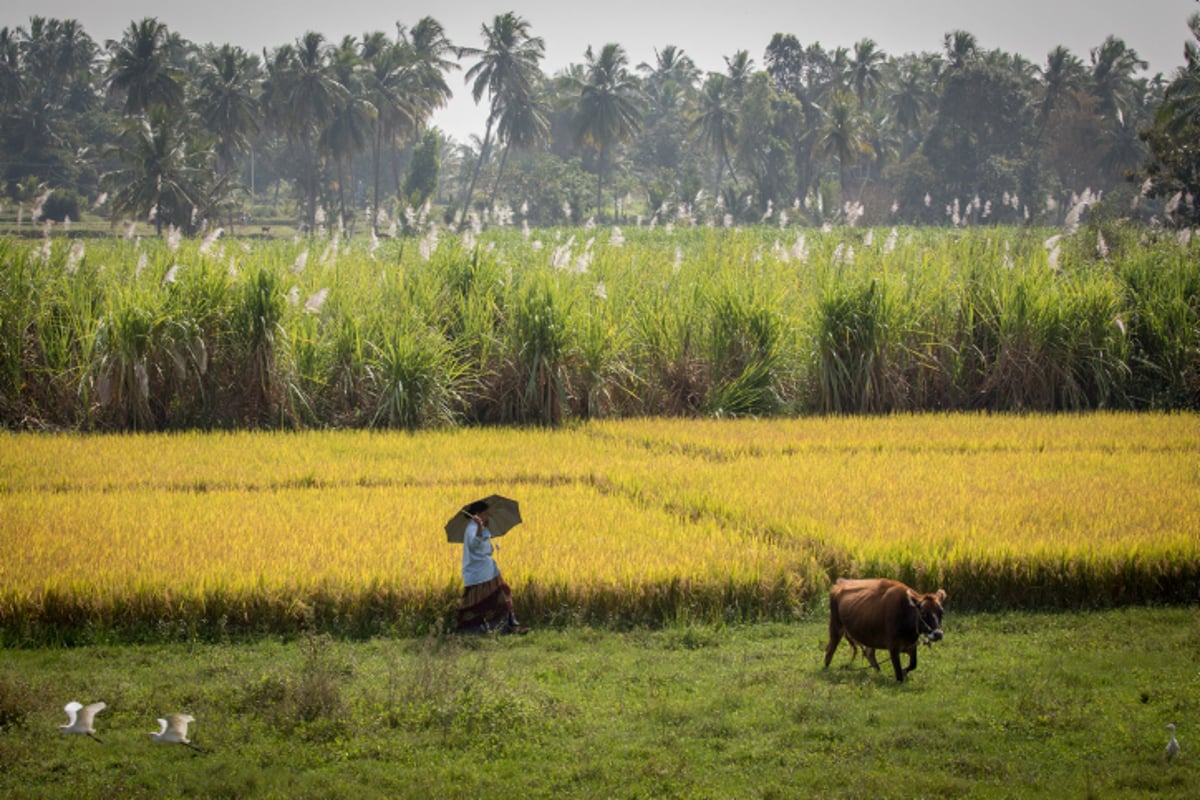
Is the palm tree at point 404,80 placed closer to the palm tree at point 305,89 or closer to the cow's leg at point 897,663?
the palm tree at point 305,89

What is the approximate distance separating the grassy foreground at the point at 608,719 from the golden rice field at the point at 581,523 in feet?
1.44

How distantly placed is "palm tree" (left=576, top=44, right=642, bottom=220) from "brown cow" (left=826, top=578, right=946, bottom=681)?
188 ft

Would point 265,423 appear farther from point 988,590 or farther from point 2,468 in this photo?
point 988,590

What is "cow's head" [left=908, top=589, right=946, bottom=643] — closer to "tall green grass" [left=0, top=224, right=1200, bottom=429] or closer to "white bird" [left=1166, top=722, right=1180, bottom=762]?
"white bird" [left=1166, top=722, right=1180, bottom=762]

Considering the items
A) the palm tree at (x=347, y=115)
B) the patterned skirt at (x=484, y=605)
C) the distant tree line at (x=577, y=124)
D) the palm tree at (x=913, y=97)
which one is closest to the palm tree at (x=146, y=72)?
the distant tree line at (x=577, y=124)

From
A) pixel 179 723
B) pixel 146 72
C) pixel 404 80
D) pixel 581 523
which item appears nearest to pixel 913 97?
pixel 404 80

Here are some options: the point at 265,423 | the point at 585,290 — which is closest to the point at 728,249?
the point at 585,290

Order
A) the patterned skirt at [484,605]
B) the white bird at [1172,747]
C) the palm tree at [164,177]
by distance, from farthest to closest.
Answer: the palm tree at [164,177] → the patterned skirt at [484,605] → the white bird at [1172,747]

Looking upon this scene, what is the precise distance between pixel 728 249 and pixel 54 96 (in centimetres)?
5850

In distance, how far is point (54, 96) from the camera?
66.7m

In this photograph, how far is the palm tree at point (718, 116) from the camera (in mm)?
62472

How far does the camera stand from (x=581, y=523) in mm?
8414

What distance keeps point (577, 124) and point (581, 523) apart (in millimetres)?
56773

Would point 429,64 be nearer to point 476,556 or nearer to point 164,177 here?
point 164,177
